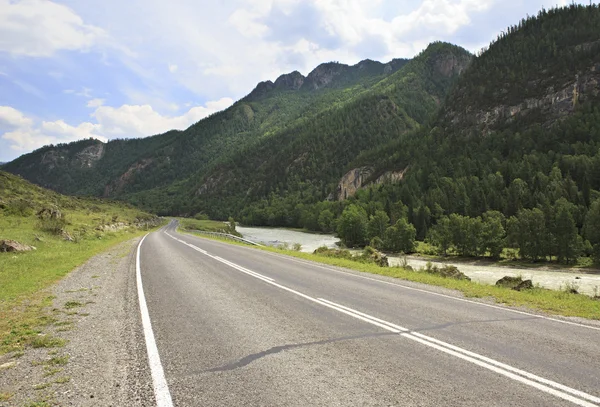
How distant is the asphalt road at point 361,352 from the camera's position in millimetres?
4648

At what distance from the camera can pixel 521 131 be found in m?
152

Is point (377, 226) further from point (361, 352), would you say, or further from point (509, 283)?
point (361, 352)

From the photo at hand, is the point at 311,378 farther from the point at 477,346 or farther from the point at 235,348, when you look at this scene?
the point at 477,346

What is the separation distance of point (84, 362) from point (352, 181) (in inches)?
6778

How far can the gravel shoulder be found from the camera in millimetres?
4605

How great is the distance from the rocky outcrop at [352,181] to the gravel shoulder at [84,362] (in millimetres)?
163310

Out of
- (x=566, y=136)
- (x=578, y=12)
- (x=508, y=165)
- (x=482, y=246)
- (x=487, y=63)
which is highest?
(x=578, y=12)

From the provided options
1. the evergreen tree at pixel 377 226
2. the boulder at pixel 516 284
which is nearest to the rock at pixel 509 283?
the boulder at pixel 516 284

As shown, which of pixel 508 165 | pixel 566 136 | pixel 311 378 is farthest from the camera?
pixel 566 136

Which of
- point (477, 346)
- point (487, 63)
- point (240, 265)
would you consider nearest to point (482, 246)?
point (240, 265)

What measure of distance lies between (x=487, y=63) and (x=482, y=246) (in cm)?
17802

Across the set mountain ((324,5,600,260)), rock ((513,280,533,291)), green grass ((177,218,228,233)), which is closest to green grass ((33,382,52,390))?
rock ((513,280,533,291))

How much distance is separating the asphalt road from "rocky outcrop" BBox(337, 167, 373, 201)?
16140cm

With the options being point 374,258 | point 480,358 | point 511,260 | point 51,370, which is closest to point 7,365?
point 51,370
